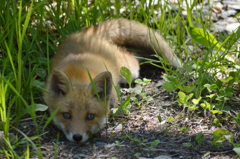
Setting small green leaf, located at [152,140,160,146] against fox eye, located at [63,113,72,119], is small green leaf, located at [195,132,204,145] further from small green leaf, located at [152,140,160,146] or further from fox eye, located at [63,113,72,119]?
fox eye, located at [63,113,72,119]

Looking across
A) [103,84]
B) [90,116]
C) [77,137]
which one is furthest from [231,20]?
[77,137]

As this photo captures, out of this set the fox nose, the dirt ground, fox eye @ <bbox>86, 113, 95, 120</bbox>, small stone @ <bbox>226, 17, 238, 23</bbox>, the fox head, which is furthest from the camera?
small stone @ <bbox>226, 17, 238, 23</bbox>

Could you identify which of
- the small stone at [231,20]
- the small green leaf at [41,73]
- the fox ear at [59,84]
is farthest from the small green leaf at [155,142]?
the small stone at [231,20]

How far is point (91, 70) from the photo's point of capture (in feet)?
14.1

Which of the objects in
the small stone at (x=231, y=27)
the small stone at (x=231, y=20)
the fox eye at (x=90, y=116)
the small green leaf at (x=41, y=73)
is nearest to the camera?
the fox eye at (x=90, y=116)

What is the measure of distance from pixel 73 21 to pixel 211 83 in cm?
232

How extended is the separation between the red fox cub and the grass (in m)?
0.23

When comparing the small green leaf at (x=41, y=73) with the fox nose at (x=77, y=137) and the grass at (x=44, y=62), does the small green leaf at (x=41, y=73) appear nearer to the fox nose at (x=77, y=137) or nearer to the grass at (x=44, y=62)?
the grass at (x=44, y=62)

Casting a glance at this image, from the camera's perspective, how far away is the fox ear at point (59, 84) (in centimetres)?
374

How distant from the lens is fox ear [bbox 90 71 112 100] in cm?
380

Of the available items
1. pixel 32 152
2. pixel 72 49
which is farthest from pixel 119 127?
pixel 72 49

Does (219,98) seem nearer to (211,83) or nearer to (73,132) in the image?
(211,83)

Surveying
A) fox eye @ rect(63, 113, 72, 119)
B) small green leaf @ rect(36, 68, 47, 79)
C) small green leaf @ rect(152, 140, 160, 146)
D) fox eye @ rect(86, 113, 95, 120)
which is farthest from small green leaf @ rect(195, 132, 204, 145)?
small green leaf @ rect(36, 68, 47, 79)

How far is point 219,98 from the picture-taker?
13.1ft
